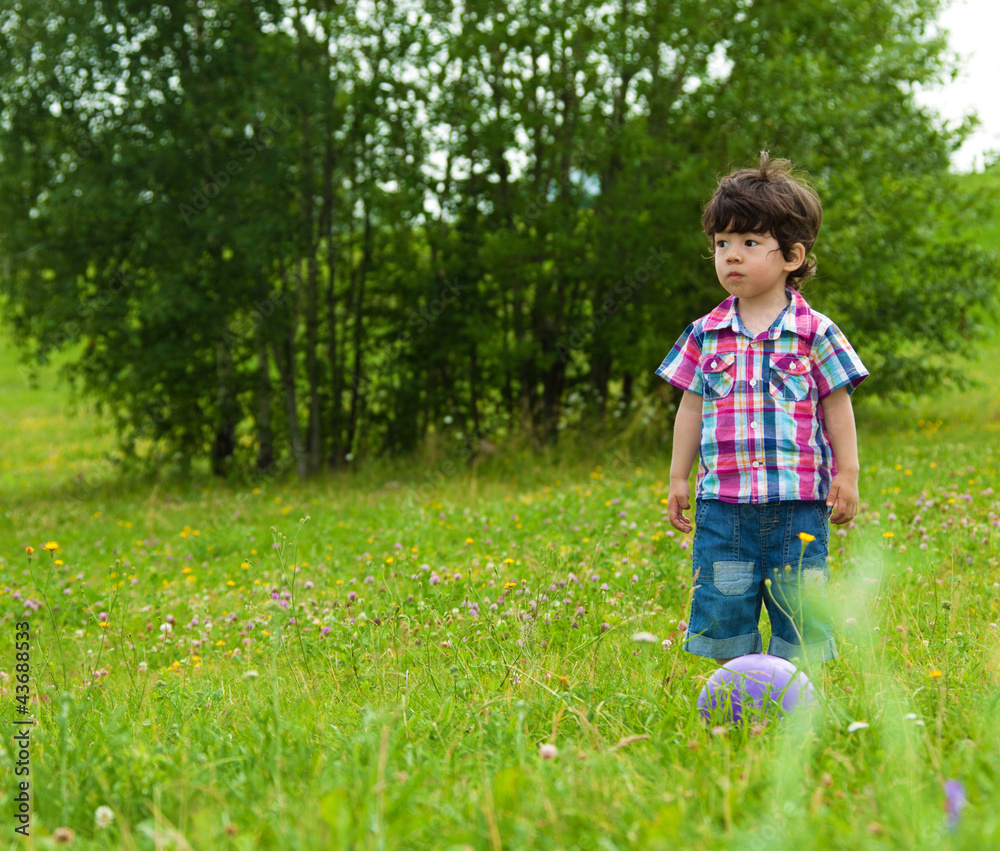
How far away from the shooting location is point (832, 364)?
3.27 m

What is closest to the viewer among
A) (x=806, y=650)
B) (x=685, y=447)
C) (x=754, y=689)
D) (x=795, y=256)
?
(x=754, y=689)

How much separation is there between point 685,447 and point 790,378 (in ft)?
1.57

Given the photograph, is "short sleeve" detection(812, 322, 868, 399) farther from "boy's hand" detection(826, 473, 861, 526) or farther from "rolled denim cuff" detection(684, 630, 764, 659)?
"rolled denim cuff" detection(684, 630, 764, 659)

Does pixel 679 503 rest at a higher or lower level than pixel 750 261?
lower

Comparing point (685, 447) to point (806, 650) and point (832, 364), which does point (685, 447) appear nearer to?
point (832, 364)

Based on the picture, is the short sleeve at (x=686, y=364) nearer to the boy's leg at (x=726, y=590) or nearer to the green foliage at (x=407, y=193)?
the boy's leg at (x=726, y=590)

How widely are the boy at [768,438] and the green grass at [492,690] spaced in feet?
0.91

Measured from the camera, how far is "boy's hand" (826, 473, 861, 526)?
3.19 meters

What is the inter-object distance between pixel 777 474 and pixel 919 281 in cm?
1277

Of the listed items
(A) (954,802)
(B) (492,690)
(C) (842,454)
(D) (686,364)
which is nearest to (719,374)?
(D) (686,364)

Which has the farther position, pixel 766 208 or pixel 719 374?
pixel 719 374

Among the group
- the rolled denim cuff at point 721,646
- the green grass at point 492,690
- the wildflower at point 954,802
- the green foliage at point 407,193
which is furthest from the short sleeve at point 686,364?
the green foliage at point 407,193

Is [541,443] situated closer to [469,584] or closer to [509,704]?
[469,584]

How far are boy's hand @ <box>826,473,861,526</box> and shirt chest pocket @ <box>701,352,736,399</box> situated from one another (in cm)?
50
